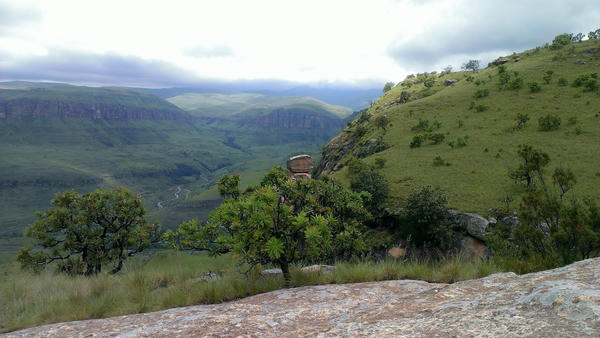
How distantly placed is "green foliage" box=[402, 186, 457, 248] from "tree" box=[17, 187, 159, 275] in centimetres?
2188

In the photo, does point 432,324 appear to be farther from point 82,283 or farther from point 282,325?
point 82,283

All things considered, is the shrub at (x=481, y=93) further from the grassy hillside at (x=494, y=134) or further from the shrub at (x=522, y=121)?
the shrub at (x=522, y=121)

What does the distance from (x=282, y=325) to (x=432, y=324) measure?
2735 mm

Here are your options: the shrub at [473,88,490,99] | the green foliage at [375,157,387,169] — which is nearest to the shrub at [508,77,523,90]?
the shrub at [473,88,490,99]

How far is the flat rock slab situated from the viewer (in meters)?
3.82

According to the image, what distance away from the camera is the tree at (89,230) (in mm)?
20797

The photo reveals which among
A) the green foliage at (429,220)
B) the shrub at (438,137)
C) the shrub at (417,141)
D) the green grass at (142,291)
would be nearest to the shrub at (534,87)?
the shrub at (438,137)

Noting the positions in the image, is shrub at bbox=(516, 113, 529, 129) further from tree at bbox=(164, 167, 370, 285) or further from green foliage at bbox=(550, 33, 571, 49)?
green foliage at bbox=(550, 33, 571, 49)

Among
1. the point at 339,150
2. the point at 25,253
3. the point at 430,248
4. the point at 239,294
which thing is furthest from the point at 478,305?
the point at 339,150

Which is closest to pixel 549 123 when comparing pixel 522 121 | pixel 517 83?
pixel 522 121

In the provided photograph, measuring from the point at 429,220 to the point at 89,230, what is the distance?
27.4 meters

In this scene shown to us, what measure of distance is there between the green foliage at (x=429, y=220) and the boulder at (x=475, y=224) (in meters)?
1.05

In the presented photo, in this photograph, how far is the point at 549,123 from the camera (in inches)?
1622

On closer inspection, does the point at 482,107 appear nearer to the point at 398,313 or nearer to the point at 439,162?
the point at 439,162
